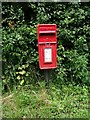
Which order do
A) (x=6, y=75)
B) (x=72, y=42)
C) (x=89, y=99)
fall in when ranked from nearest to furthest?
1. (x=89, y=99)
2. (x=6, y=75)
3. (x=72, y=42)

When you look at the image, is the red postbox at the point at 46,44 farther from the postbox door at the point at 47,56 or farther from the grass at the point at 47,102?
the grass at the point at 47,102

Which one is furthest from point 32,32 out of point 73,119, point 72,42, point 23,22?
point 73,119

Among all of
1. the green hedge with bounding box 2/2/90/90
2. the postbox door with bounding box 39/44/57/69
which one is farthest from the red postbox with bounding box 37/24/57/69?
the green hedge with bounding box 2/2/90/90

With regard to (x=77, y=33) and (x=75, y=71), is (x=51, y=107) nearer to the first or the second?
(x=75, y=71)

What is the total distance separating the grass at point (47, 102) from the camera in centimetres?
497

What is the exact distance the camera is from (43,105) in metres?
5.21

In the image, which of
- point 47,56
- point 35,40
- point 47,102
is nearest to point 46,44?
point 47,56

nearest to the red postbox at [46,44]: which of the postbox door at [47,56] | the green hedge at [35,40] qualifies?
the postbox door at [47,56]

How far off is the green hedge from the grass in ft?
0.98

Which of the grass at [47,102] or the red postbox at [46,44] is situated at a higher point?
the red postbox at [46,44]

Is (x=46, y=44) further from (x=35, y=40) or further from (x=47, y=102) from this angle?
(x=47, y=102)

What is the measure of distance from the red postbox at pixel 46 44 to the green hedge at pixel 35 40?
514 millimetres

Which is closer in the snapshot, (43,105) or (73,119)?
(73,119)

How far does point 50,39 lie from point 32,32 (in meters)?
0.66
